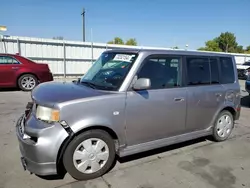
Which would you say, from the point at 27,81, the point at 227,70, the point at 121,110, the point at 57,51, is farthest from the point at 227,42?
the point at 121,110

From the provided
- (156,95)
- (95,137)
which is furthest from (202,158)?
(95,137)

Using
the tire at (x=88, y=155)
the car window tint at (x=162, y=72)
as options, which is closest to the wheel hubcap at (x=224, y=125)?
the car window tint at (x=162, y=72)

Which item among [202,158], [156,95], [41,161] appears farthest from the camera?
[202,158]

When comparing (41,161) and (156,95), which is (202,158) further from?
(41,161)

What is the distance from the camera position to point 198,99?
3814 mm

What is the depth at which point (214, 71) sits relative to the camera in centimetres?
416

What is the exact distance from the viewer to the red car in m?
8.84

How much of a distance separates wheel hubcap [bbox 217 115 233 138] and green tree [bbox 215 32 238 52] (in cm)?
6285

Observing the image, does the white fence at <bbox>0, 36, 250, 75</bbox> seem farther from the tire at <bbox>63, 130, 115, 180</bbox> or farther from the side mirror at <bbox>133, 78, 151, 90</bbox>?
the tire at <bbox>63, 130, 115, 180</bbox>

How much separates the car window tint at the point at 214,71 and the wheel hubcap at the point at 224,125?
2.56ft

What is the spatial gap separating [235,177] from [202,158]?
24.8 inches

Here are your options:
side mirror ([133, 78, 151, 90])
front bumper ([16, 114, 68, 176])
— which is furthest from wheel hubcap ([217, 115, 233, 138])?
front bumper ([16, 114, 68, 176])

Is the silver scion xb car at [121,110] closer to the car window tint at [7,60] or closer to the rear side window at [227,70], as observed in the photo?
the rear side window at [227,70]

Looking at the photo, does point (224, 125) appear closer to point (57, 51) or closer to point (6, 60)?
point (6, 60)
